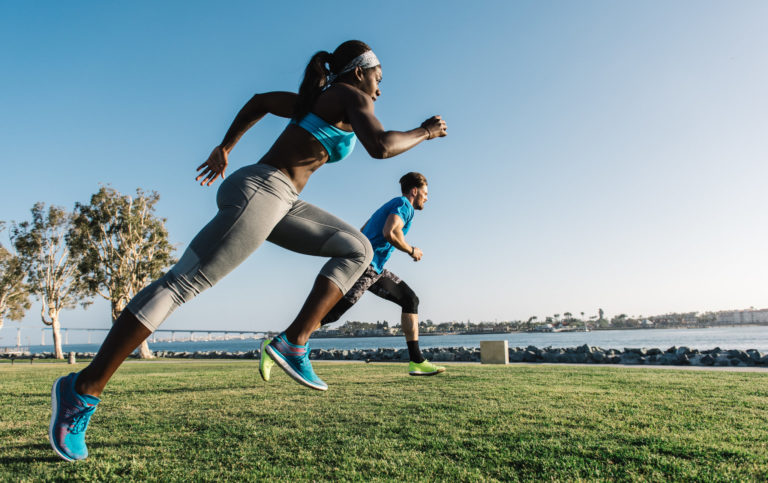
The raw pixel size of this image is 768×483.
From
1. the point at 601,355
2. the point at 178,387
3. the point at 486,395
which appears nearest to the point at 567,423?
the point at 486,395

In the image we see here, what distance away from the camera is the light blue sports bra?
8.11 ft

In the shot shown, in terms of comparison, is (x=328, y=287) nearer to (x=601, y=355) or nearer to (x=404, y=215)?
(x=404, y=215)

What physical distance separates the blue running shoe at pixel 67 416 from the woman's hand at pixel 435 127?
6.91 feet

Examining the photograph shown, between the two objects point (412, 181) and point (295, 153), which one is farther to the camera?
point (412, 181)

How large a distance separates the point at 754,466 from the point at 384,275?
350 centimetres

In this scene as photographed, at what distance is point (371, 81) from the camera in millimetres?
2699

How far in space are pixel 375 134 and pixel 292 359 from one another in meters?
1.34

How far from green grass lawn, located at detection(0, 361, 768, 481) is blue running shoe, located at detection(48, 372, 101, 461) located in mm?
107

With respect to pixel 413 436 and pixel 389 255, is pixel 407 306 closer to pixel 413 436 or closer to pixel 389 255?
pixel 389 255

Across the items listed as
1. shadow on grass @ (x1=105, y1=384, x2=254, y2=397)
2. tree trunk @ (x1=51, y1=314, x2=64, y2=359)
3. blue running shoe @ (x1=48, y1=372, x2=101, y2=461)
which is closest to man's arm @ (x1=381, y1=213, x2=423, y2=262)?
shadow on grass @ (x1=105, y1=384, x2=254, y2=397)

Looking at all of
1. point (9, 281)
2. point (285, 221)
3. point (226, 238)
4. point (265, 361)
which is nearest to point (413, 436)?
point (265, 361)

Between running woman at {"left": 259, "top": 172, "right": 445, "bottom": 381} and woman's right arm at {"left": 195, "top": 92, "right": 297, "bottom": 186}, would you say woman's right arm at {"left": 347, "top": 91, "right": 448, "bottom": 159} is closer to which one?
woman's right arm at {"left": 195, "top": 92, "right": 297, "bottom": 186}

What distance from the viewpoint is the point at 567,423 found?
3.17 m

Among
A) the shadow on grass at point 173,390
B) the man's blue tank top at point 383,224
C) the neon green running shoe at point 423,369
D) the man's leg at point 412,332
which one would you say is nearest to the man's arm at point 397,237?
the man's blue tank top at point 383,224
